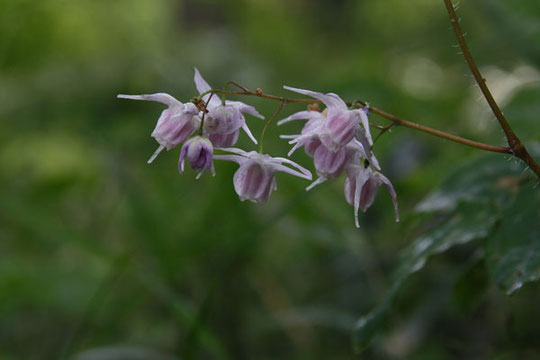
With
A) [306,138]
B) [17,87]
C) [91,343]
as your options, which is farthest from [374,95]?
[17,87]

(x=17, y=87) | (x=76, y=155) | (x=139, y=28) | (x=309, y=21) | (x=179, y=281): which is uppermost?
(x=309, y=21)

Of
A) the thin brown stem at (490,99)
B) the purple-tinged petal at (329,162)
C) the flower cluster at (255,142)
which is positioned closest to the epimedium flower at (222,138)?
the flower cluster at (255,142)

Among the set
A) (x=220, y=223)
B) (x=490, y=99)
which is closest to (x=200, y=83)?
(x=490, y=99)

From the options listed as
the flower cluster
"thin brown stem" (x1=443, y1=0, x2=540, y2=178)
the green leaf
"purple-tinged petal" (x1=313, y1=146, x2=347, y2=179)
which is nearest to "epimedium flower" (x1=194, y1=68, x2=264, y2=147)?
the flower cluster

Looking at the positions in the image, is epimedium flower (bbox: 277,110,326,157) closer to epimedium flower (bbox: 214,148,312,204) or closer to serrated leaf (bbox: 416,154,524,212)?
epimedium flower (bbox: 214,148,312,204)

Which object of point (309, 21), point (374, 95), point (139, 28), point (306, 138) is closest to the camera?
point (306, 138)

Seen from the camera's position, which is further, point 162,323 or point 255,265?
point 255,265

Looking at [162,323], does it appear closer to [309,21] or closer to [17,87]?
[17,87]
